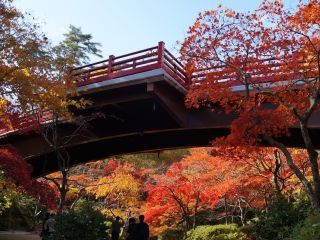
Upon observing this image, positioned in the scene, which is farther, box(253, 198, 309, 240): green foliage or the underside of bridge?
the underside of bridge

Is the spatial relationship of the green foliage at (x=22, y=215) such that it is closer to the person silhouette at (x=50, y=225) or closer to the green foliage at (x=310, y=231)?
the person silhouette at (x=50, y=225)

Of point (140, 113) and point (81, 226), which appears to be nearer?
point (81, 226)

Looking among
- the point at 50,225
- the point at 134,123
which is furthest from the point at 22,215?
the point at 50,225

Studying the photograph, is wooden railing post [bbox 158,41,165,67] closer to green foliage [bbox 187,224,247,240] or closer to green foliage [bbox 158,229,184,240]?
green foliage [bbox 187,224,247,240]

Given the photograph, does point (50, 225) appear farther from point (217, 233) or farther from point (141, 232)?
point (217, 233)

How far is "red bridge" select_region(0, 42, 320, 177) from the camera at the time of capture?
52.5 ft

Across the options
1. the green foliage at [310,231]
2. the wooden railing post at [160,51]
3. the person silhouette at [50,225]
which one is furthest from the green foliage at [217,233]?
the green foliage at [310,231]

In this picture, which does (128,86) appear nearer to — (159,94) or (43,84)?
(159,94)

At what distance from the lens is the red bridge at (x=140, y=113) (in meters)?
16.0

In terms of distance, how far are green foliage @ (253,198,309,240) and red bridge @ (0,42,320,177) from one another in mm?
5021

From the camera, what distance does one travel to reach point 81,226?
1200cm

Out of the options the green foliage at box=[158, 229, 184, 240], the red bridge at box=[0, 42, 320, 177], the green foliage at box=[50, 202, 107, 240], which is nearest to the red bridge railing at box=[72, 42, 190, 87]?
the red bridge at box=[0, 42, 320, 177]

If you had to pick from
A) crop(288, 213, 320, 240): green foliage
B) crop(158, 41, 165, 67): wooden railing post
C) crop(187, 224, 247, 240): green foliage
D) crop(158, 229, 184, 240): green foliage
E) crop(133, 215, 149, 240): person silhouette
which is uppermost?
crop(158, 41, 165, 67): wooden railing post

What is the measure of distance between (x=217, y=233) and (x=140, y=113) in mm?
10735
